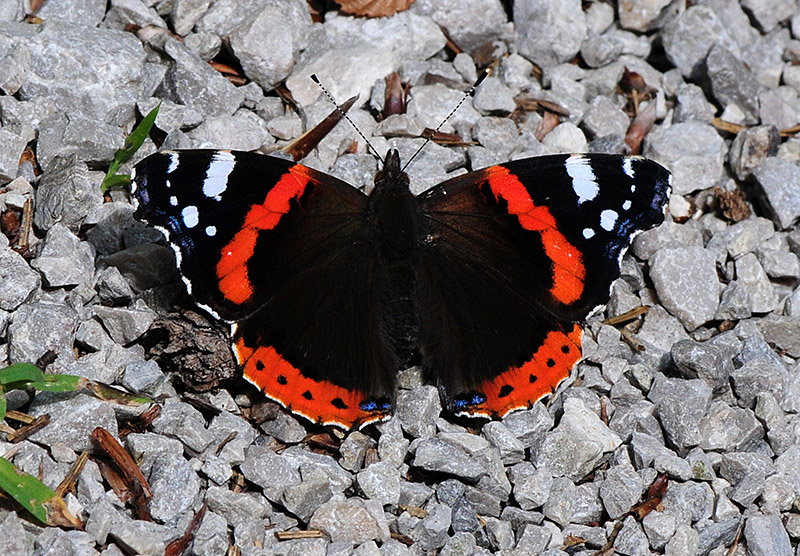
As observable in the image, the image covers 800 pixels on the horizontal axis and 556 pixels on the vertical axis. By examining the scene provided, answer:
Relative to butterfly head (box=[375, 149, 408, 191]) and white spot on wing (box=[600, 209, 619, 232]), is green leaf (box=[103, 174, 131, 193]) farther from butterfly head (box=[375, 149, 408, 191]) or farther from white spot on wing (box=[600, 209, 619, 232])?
white spot on wing (box=[600, 209, 619, 232])

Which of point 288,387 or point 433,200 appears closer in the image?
point 288,387

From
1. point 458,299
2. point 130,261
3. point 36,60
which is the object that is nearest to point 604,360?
point 458,299

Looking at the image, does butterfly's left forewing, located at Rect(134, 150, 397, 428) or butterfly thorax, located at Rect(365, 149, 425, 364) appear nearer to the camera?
butterfly's left forewing, located at Rect(134, 150, 397, 428)

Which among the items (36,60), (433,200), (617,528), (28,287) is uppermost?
(36,60)

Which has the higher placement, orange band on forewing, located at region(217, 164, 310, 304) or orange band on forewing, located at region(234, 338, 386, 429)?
orange band on forewing, located at region(217, 164, 310, 304)

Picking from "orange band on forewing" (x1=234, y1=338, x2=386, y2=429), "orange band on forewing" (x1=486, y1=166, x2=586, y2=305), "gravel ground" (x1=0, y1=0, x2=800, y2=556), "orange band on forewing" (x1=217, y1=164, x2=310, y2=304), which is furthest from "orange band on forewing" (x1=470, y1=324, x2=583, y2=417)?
"orange band on forewing" (x1=217, y1=164, x2=310, y2=304)

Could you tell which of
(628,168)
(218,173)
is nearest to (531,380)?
(628,168)

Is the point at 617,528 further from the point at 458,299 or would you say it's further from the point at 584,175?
the point at 584,175

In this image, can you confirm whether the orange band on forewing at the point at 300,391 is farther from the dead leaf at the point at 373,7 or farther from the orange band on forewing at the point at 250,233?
the dead leaf at the point at 373,7

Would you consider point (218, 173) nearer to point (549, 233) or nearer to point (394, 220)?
point (394, 220)
